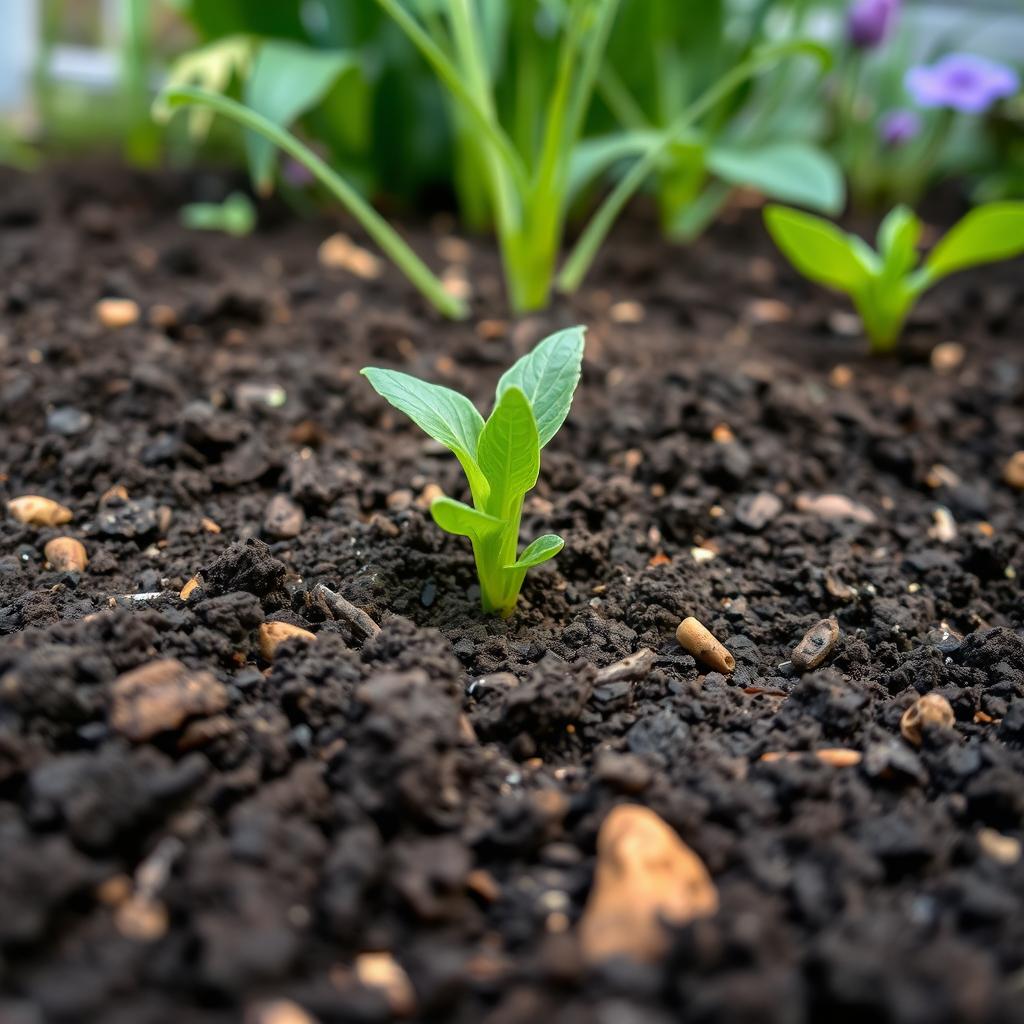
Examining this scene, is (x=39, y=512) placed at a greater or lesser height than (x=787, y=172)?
lesser

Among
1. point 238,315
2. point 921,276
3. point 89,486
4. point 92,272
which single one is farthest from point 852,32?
point 89,486

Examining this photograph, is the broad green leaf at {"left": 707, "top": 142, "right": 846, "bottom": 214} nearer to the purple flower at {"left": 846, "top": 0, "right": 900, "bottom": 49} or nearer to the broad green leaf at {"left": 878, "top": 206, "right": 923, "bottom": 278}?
the broad green leaf at {"left": 878, "top": 206, "right": 923, "bottom": 278}

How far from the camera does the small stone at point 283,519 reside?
107 cm

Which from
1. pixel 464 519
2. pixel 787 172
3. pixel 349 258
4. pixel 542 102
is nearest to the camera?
pixel 464 519

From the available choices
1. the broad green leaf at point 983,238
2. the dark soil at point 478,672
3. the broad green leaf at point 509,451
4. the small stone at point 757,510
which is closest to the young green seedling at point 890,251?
the broad green leaf at point 983,238

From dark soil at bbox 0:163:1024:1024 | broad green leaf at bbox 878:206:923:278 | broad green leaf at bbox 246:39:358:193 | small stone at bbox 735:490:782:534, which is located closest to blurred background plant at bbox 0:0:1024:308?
broad green leaf at bbox 246:39:358:193

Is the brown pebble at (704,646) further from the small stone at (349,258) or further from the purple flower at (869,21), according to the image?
the purple flower at (869,21)

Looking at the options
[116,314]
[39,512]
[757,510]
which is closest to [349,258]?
[116,314]

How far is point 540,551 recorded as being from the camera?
0.89m

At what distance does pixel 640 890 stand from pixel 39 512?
0.81m

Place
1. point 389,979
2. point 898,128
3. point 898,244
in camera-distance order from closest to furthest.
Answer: point 389,979 < point 898,244 < point 898,128

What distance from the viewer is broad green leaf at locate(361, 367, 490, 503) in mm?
855

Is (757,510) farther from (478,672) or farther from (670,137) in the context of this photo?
(670,137)

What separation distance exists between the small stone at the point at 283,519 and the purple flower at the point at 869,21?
172 centimetres
